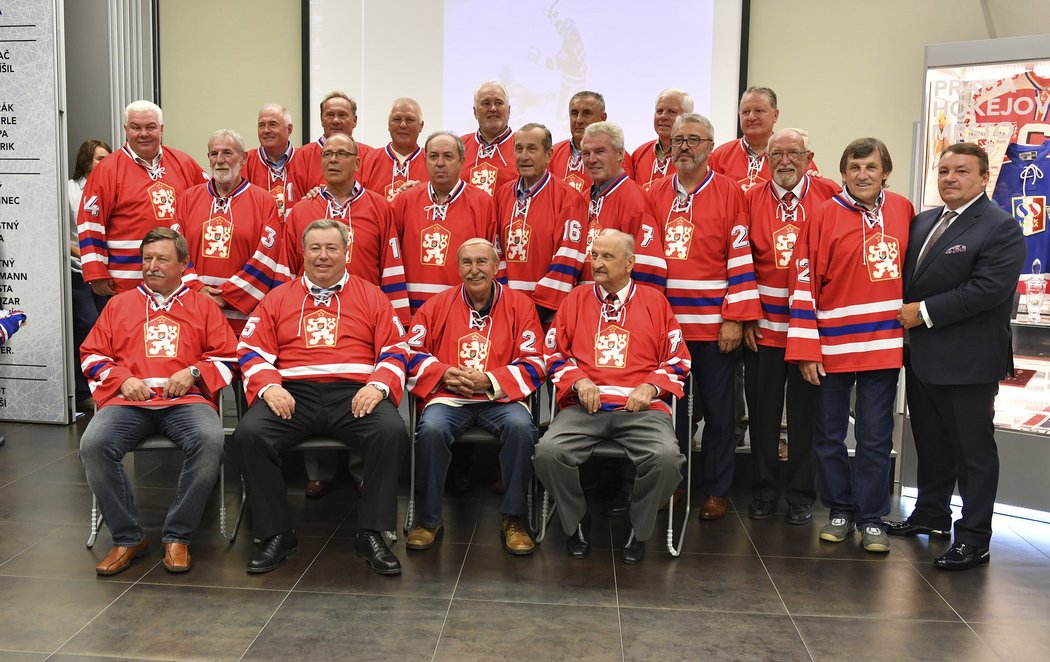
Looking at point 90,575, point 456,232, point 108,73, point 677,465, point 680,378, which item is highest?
point 108,73

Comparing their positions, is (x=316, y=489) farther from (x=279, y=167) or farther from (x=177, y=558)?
(x=279, y=167)

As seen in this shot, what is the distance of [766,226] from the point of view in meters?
3.83

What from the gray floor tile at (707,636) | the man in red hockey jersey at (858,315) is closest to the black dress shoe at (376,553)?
the gray floor tile at (707,636)

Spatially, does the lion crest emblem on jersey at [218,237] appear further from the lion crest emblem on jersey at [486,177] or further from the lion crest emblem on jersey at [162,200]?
the lion crest emblem on jersey at [486,177]

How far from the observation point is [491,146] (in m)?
4.69

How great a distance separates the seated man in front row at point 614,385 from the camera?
3408mm

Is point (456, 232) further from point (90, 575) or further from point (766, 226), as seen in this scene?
point (90, 575)

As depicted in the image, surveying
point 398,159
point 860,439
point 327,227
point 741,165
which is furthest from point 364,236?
point 860,439

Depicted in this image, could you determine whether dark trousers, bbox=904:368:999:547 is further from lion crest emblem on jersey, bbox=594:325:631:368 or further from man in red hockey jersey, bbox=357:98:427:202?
man in red hockey jersey, bbox=357:98:427:202

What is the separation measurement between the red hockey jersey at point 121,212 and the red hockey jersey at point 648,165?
235 centimetres

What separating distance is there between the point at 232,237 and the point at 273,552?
1543 millimetres

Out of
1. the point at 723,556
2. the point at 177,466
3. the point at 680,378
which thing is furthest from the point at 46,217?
the point at 723,556

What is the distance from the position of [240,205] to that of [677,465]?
233 centimetres

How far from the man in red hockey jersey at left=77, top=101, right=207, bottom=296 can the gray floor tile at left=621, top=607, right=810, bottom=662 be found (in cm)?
299
